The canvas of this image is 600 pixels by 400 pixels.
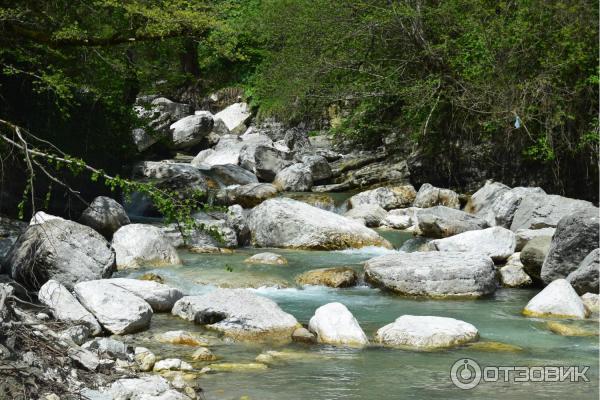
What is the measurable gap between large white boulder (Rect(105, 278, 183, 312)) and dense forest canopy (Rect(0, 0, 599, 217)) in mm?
4644

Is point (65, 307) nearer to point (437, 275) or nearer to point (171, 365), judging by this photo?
point (171, 365)

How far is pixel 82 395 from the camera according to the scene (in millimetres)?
5391

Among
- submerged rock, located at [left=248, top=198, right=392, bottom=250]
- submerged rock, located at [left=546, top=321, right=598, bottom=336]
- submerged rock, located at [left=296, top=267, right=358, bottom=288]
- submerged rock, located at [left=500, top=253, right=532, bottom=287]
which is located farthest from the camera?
submerged rock, located at [left=248, top=198, right=392, bottom=250]

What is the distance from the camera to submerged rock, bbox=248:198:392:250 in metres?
13.5

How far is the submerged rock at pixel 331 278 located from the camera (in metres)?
10.8

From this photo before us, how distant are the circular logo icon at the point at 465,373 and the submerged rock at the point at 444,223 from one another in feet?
23.8

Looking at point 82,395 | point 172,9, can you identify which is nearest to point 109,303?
point 82,395

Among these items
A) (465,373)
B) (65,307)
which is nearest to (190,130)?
(65,307)

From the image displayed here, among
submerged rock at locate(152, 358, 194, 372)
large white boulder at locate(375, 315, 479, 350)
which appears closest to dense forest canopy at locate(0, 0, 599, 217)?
large white boulder at locate(375, 315, 479, 350)

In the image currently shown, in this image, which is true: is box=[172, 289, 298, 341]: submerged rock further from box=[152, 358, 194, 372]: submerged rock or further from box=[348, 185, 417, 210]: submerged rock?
box=[348, 185, 417, 210]: submerged rock

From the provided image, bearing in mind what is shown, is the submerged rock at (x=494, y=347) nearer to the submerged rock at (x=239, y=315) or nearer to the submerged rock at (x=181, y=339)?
the submerged rock at (x=239, y=315)

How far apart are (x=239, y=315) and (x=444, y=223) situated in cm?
706

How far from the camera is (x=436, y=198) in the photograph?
17656 millimetres

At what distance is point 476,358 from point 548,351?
2.79 feet
